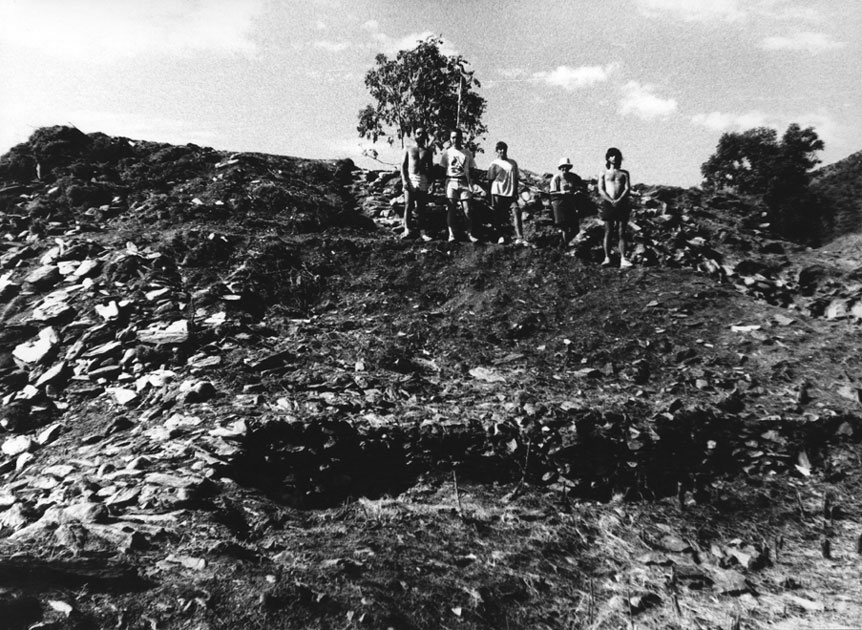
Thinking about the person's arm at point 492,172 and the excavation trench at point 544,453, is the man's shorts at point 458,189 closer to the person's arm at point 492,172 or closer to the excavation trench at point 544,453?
the person's arm at point 492,172

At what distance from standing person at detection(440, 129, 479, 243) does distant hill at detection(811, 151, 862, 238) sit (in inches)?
870

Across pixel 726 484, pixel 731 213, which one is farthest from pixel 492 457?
pixel 731 213

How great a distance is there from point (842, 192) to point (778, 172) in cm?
331

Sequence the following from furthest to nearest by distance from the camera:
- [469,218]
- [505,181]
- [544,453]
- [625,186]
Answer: [469,218] < [505,181] < [625,186] < [544,453]

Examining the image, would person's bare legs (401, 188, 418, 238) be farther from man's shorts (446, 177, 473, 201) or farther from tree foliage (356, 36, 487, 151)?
tree foliage (356, 36, 487, 151)

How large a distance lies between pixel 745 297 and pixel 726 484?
3.51 meters

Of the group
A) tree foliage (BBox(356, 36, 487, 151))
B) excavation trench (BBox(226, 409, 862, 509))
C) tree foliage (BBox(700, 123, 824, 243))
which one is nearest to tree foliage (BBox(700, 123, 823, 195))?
tree foliage (BBox(700, 123, 824, 243))

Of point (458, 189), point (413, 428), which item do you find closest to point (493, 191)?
point (458, 189)

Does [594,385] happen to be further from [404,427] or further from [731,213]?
[731,213]

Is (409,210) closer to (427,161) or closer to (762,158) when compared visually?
(427,161)

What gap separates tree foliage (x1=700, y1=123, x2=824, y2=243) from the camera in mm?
25062

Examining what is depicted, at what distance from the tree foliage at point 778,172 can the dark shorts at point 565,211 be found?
1900cm

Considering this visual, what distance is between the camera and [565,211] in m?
8.90

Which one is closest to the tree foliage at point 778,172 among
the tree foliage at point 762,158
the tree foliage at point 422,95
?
the tree foliage at point 762,158
